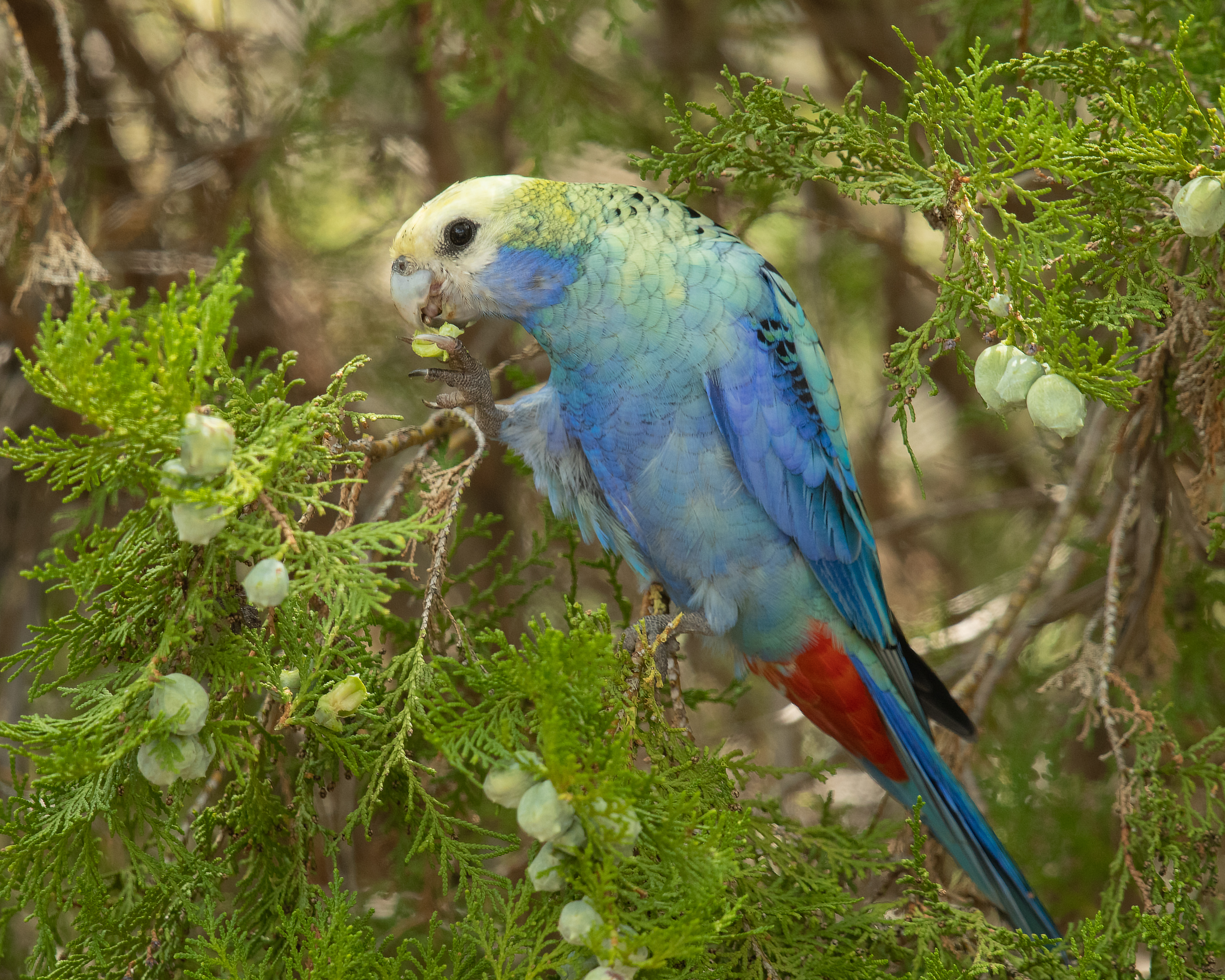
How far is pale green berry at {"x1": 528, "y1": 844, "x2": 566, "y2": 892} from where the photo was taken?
46.6 inches

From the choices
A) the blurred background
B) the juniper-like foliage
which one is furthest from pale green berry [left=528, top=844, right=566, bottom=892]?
the blurred background

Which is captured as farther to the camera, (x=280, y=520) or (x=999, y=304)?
(x=999, y=304)

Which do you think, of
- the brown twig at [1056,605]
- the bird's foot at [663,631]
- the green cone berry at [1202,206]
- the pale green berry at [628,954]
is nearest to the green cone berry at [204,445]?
the pale green berry at [628,954]

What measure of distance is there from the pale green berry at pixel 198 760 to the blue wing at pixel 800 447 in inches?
45.1

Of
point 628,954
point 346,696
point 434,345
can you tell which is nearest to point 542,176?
point 434,345

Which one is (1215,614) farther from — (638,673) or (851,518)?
(638,673)

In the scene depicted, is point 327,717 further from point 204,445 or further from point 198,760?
point 204,445

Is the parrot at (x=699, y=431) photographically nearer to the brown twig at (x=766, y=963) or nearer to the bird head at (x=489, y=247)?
the bird head at (x=489, y=247)

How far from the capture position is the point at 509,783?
1.16 meters

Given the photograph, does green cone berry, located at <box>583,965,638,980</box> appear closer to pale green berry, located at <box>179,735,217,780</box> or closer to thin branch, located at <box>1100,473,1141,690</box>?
pale green berry, located at <box>179,735,217,780</box>

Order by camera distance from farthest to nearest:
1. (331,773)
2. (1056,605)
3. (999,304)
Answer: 1. (1056,605)
2. (331,773)
3. (999,304)

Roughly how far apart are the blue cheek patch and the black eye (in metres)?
0.07

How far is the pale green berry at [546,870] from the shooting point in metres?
1.18

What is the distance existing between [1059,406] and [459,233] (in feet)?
3.85
